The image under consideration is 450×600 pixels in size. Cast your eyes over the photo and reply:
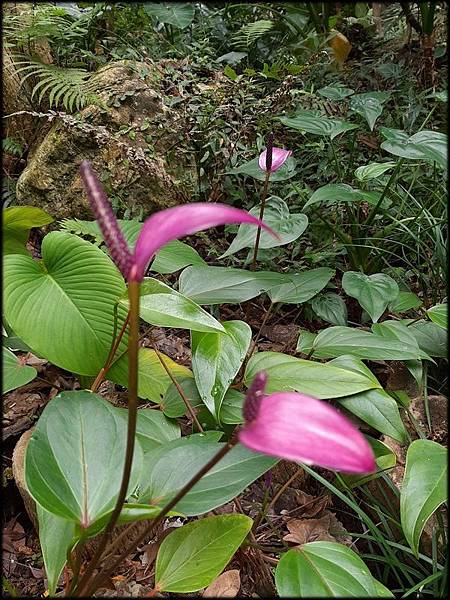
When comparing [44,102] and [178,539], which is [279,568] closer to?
[178,539]

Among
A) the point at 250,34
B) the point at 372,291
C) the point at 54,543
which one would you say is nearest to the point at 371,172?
the point at 372,291

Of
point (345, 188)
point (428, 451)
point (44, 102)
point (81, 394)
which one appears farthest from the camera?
point (44, 102)

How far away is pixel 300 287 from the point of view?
125 cm

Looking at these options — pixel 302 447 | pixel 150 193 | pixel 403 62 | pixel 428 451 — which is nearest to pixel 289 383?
pixel 428 451

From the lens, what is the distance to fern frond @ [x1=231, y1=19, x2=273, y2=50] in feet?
7.32

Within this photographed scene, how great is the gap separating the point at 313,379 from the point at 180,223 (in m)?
0.62

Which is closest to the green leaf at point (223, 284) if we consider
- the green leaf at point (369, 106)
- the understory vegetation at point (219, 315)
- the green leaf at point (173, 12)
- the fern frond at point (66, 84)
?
the understory vegetation at point (219, 315)

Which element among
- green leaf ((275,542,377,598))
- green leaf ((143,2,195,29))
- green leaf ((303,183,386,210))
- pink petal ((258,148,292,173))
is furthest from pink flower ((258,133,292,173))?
green leaf ((143,2,195,29))

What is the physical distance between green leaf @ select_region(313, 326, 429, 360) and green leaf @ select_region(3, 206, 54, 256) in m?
0.60

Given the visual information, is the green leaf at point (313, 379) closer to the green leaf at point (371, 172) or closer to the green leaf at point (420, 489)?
the green leaf at point (420, 489)

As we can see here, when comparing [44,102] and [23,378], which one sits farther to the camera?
[44,102]

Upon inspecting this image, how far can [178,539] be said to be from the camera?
79 centimetres

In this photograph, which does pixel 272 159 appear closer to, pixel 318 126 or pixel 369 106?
pixel 318 126

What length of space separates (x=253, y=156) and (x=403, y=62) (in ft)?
3.26
